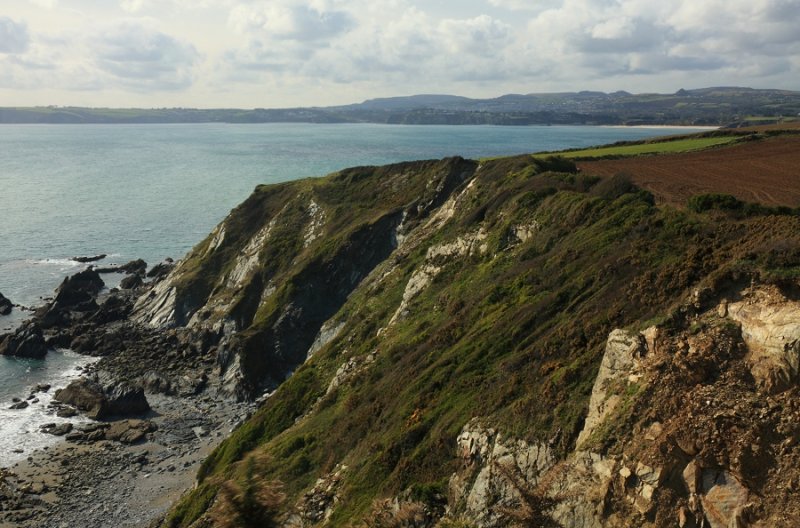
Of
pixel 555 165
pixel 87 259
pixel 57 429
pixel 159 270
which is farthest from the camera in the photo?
pixel 87 259

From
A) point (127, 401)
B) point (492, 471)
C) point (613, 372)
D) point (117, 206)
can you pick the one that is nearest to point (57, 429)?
point (127, 401)

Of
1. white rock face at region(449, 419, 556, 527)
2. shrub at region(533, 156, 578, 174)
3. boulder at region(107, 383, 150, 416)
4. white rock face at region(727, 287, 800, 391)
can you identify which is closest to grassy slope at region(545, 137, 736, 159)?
shrub at region(533, 156, 578, 174)

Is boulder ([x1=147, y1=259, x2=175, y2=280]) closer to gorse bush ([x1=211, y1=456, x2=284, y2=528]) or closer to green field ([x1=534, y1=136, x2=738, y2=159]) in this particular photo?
green field ([x1=534, y1=136, x2=738, y2=159])

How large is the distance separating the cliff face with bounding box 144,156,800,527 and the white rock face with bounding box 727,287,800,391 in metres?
0.05

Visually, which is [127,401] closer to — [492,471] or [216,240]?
[216,240]

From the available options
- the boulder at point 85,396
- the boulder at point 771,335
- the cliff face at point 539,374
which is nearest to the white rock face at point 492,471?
the cliff face at point 539,374

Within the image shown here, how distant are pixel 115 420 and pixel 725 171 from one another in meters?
51.0

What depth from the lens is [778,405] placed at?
627 inches

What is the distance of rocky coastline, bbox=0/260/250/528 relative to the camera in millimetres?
38594

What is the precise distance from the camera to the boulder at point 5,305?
72.8m

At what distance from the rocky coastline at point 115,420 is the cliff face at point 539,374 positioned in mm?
3716

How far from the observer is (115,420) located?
49000 mm

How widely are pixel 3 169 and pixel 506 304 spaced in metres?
208

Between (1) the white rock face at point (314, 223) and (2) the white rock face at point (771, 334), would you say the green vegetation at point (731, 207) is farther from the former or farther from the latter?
(1) the white rock face at point (314, 223)
